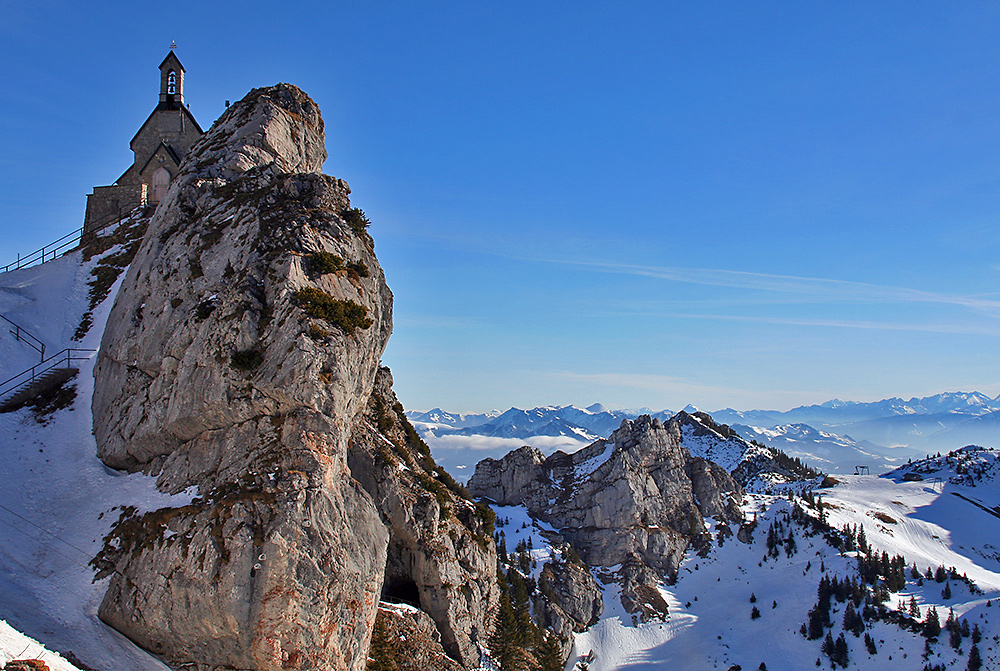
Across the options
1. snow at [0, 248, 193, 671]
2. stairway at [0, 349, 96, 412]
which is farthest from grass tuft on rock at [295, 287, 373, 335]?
A: stairway at [0, 349, 96, 412]

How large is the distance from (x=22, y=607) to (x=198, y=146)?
105 ft

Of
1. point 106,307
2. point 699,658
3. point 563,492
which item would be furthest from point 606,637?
point 106,307

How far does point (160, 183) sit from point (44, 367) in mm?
33759

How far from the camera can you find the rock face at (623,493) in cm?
12088

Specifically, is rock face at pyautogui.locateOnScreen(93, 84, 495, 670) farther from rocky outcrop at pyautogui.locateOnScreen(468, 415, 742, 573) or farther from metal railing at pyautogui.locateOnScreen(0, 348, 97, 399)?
rocky outcrop at pyautogui.locateOnScreen(468, 415, 742, 573)

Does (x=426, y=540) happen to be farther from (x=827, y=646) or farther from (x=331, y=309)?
(x=827, y=646)

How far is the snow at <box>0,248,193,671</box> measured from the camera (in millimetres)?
Result: 25844

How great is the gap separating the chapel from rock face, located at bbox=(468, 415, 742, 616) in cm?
8619

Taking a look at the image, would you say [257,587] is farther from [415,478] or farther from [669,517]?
[669,517]

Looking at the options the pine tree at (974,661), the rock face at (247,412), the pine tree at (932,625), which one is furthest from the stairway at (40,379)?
the pine tree at (932,625)

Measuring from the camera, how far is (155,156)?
241ft

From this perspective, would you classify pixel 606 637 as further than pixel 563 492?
No

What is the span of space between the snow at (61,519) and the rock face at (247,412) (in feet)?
3.13

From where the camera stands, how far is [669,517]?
131 metres
